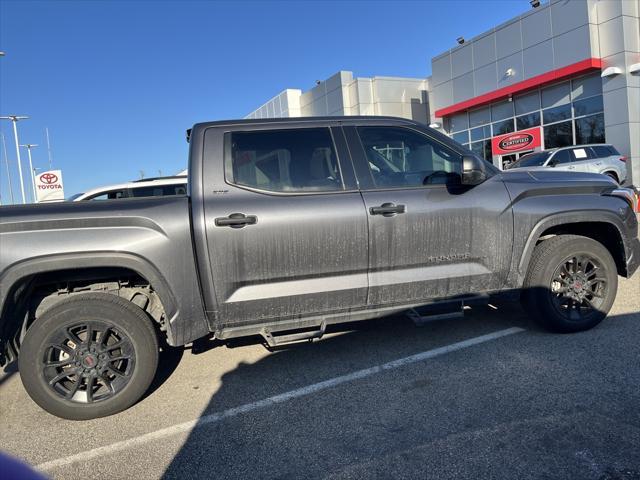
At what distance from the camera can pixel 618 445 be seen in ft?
8.30

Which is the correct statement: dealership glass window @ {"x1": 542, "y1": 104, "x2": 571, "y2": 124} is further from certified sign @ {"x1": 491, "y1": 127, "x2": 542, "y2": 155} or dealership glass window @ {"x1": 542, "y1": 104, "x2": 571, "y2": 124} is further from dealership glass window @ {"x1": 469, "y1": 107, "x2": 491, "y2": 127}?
dealership glass window @ {"x1": 469, "y1": 107, "x2": 491, "y2": 127}

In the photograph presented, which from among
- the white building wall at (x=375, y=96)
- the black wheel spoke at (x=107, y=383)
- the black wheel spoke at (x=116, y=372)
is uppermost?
the white building wall at (x=375, y=96)

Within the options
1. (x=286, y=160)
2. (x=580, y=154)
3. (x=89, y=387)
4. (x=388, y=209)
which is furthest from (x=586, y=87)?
(x=89, y=387)

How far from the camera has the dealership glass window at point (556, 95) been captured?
1866 centimetres

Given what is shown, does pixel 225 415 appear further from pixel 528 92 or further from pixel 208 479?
pixel 528 92

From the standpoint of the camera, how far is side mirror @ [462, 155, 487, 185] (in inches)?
142

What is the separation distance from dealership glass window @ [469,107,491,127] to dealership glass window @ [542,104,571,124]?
307cm

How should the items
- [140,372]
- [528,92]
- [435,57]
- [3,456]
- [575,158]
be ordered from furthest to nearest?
1. [435,57]
2. [528,92]
3. [575,158]
4. [140,372]
5. [3,456]

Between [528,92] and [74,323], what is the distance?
68.7 feet

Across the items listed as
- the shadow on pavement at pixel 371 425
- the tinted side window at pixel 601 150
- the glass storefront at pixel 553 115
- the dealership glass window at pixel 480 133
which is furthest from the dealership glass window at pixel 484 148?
the shadow on pavement at pixel 371 425

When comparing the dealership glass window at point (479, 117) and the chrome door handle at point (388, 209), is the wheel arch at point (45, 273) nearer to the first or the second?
the chrome door handle at point (388, 209)

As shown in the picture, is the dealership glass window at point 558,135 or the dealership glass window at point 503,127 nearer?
the dealership glass window at point 558,135

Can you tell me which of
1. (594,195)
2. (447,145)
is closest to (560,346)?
(594,195)

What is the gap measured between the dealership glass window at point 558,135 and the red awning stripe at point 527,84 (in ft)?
5.85
